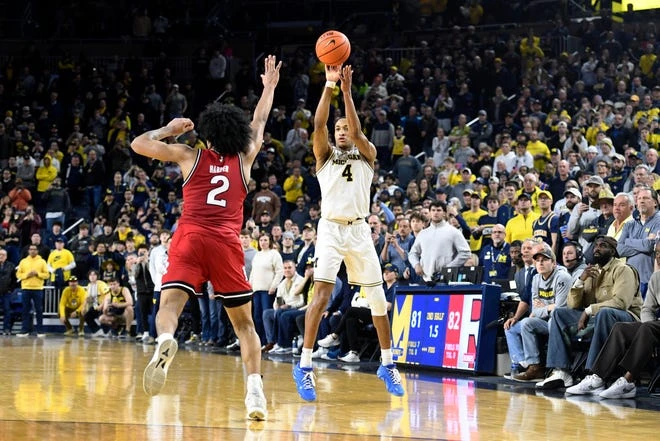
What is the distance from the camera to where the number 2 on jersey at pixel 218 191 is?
271 inches

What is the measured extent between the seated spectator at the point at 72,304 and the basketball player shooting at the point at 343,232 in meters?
13.0

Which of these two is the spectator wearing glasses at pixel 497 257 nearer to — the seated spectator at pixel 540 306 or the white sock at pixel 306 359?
the seated spectator at pixel 540 306

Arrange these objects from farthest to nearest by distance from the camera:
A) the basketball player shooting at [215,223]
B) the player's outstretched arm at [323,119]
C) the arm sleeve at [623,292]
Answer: the arm sleeve at [623,292] → the player's outstretched arm at [323,119] → the basketball player shooting at [215,223]

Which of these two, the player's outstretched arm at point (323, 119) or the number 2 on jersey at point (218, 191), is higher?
the player's outstretched arm at point (323, 119)

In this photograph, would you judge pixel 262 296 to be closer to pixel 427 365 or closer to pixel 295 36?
pixel 427 365

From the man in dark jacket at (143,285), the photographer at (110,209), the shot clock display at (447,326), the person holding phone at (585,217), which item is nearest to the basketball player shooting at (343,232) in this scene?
the shot clock display at (447,326)

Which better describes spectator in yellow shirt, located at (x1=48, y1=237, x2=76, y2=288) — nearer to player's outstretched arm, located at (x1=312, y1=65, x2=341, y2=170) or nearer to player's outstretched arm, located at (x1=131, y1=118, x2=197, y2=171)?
player's outstretched arm, located at (x1=312, y1=65, x2=341, y2=170)

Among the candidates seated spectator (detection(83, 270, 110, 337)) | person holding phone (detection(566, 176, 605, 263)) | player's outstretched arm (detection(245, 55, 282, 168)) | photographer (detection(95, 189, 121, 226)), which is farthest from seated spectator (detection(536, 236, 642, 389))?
photographer (detection(95, 189, 121, 226))

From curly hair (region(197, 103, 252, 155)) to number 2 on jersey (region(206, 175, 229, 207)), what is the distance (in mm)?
189

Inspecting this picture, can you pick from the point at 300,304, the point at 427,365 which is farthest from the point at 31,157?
the point at 427,365

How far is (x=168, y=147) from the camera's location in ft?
22.5

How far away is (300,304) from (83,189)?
1021cm

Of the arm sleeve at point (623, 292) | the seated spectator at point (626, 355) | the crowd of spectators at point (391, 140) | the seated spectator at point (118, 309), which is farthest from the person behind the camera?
the seated spectator at point (118, 309)

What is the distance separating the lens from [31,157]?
23.8 m
